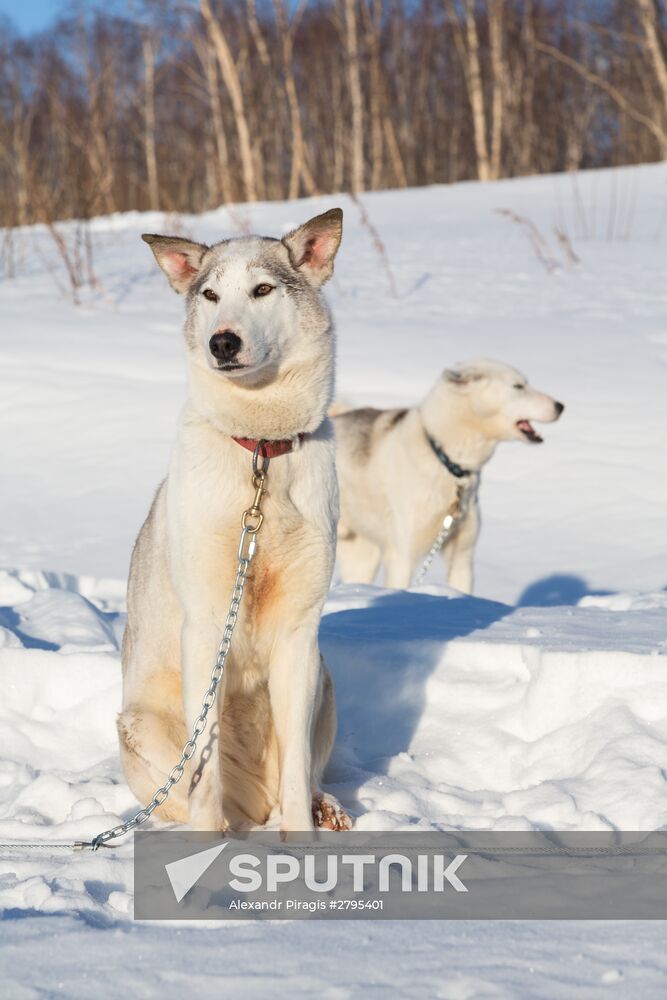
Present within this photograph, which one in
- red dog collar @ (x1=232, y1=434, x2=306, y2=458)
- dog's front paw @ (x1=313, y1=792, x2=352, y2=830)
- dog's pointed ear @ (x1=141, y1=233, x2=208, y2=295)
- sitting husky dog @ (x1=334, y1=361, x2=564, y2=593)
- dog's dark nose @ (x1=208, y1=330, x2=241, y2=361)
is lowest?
dog's front paw @ (x1=313, y1=792, x2=352, y2=830)

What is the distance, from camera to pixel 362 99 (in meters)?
24.4

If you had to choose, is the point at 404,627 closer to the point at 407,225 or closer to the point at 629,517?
the point at 629,517

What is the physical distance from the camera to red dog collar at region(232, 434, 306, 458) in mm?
2887

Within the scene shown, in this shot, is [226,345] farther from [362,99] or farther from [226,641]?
[362,99]

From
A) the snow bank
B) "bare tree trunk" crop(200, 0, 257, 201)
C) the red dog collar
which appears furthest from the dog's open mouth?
"bare tree trunk" crop(200, 0, 257, 201)

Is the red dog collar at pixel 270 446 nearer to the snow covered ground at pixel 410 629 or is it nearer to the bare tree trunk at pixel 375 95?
the snow covered ground at pixel 410 629

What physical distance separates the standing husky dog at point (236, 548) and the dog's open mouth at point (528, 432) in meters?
3.45

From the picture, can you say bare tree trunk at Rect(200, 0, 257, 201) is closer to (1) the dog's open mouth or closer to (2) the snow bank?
(1) the dog's open mouth

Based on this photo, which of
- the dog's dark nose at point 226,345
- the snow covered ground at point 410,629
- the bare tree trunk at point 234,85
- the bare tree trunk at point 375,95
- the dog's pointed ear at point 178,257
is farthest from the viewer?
the bare tree trunk at point 375,95

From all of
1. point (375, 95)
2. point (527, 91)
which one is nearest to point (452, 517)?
point (375, 95)

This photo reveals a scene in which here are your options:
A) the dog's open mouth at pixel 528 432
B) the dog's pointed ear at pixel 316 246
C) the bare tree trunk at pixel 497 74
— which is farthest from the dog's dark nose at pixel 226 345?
the bare tree trunk at pixel 497 74

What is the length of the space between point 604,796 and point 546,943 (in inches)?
41.6

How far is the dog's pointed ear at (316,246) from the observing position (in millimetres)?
3059

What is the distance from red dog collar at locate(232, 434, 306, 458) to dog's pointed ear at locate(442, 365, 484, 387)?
3532 millimetres
